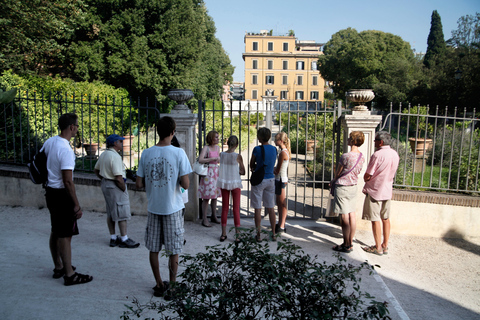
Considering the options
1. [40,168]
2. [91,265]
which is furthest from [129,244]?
[40,168]

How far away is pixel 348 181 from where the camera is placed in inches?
201

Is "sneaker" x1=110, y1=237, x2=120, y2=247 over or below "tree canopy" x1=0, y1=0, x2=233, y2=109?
below

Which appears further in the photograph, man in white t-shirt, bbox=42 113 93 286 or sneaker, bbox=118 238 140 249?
sneaker, bbox=118 238 140 249

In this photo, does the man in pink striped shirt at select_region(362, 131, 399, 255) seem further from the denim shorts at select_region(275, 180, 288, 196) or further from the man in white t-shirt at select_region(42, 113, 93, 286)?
the man in white t-shirt at select_region(42, 113, 93, 286)

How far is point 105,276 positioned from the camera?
4242 mm

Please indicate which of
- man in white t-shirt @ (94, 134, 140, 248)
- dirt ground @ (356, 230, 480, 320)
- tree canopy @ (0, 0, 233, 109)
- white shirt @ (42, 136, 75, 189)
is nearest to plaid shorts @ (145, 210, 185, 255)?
white shirt @ (42, 136, 75, 189)

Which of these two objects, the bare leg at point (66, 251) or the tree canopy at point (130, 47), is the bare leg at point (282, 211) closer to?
the bare leg at point (66, 251)

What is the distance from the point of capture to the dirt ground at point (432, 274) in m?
3.96

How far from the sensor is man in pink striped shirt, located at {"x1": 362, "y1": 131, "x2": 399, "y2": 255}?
201 inches

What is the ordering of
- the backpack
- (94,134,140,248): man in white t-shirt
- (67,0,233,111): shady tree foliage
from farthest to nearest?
1. (67,0,233,111): shady tree foliage
2. (94,134,140,248): man in white t-shirt
3. the backpack

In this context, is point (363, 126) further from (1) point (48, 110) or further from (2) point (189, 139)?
(1) point (48, 110)

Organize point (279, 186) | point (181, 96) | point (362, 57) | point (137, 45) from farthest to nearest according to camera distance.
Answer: point (362, 57), point (137, 45), point (181, 96), point (279, 186)

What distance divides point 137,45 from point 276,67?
5474 cm

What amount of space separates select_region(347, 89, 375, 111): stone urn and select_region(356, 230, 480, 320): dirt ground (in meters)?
2.09
